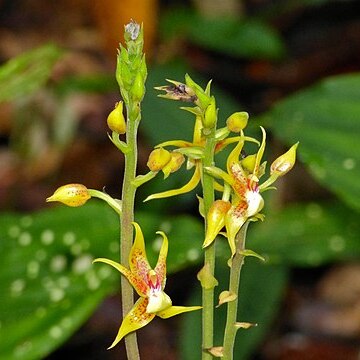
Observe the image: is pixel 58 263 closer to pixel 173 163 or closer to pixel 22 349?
pixel 22 349

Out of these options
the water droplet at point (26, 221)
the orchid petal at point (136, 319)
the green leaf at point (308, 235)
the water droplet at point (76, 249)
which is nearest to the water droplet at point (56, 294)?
the water droplet at point (76, 249)

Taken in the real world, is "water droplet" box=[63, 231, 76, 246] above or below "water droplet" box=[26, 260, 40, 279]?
above

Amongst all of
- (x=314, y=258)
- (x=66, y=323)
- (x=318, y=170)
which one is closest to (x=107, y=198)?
(x=66, y=323)

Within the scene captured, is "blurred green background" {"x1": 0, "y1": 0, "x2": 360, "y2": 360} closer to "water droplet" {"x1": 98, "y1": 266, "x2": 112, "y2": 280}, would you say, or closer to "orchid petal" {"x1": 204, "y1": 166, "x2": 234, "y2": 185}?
"water droplet" {"x1": 98, "y1": 266, "x2": 112, "y2": 280}

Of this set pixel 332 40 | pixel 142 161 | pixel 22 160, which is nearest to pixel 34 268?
pixel 22 160

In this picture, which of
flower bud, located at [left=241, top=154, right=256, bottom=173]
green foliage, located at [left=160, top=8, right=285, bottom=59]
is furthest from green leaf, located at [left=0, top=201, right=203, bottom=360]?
green foliage, located at [left=160, top=8, right=285, bottom=59]

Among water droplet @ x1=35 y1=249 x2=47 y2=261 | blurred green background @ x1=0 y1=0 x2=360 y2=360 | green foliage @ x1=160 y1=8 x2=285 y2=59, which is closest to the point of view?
blurred green background @ x1=0 y1=0 x2=360 y2=360

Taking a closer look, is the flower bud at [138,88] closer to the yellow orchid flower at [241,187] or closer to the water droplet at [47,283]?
the yellow orchid flower at [241,187]
